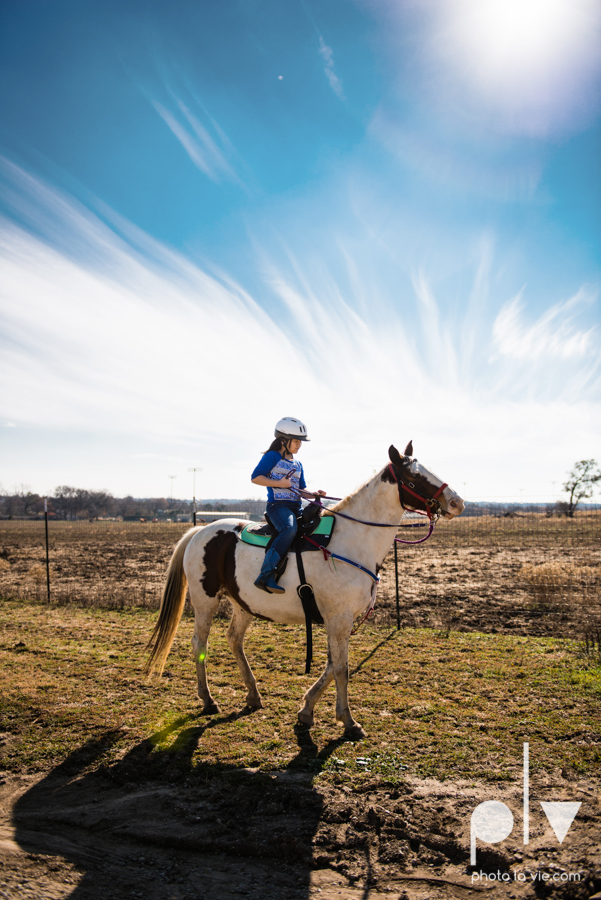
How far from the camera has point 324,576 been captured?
4.65 m

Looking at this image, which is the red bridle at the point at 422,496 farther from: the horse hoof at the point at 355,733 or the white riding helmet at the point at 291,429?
the horse hoof at the point at 355,733

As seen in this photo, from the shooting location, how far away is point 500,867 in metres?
2.74

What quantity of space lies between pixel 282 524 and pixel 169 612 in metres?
2.19

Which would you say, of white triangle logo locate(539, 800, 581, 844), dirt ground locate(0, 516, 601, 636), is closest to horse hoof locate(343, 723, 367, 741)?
white triangle logo locate(539, 800, 581, 844)

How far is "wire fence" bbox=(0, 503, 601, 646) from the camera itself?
941 centimetres

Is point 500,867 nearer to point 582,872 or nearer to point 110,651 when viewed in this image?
point 582,872

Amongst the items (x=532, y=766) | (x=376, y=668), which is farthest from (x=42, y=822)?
(x=376, y=668)

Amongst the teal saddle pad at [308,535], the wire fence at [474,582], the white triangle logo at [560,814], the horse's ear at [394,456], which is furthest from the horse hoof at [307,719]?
the wire fence at [474,582]

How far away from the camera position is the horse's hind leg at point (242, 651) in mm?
5258

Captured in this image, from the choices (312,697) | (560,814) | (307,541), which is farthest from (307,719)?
(560,814)

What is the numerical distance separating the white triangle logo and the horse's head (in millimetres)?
2342

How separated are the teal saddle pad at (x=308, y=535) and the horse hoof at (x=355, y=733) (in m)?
1.78

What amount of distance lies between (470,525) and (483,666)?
5.63 m

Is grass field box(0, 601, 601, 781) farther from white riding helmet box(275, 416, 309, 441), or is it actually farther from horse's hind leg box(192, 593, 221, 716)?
white riding helmet box(275, 416, 309, 441)
